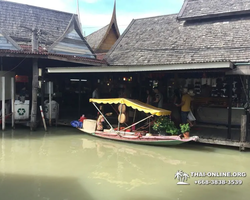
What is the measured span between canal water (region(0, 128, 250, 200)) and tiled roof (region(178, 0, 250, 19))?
21.1ft

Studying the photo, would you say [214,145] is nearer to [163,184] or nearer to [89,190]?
[163,184]

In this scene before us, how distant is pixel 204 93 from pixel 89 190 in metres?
7.03

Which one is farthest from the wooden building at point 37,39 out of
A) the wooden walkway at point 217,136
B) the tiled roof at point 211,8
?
the wooden walkway at point 217,136

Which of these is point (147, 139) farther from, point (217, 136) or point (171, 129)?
point (217, 136)

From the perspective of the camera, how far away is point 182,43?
11.0 metres

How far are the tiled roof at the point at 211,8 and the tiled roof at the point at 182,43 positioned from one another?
35 cm

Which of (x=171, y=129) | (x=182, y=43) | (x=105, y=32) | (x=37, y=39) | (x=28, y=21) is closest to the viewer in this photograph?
(x=171, y=129)

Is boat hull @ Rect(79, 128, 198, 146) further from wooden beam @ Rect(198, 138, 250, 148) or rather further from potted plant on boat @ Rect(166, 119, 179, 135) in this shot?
wooden beam @ Rect(198, 138, 250, 148)

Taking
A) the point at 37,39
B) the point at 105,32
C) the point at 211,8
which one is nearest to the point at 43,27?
the point at 37,39

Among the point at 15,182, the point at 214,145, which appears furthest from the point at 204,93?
the point at 15,182

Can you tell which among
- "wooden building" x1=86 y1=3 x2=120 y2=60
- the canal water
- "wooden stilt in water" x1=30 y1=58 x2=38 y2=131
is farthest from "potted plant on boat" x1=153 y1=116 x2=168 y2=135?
"wooden building" x1=86 y1=3 x2=120 y2=60

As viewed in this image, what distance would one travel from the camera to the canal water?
4.70m

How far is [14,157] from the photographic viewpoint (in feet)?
22.6

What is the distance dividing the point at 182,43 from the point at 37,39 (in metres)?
6.33
